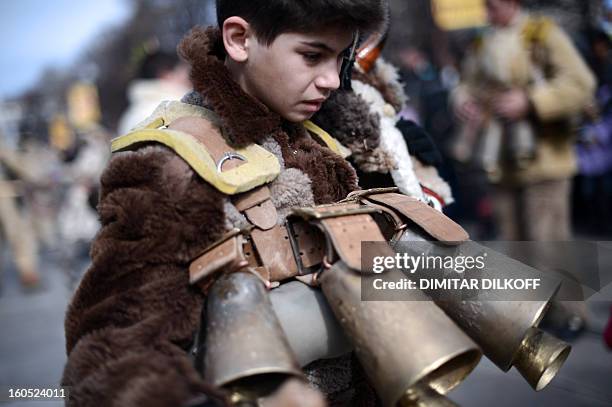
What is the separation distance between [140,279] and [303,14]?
722mm

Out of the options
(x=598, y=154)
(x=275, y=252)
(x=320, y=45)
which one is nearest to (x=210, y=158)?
(x=275, y=252)

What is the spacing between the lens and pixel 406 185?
1.85 meters

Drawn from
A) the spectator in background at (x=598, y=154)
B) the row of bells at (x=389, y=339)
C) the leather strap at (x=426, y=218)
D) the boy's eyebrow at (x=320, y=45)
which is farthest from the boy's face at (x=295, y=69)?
the spectator in background at (x=598, y=154)

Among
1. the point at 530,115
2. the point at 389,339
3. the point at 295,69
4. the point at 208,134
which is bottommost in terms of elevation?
the point at 389,339

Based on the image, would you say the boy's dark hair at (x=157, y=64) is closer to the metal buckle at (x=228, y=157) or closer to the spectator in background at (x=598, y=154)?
the spectator in background at (x=598, y=154)

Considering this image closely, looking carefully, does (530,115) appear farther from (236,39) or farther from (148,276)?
(148,276)

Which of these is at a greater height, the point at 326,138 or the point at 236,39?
the point at 236,39

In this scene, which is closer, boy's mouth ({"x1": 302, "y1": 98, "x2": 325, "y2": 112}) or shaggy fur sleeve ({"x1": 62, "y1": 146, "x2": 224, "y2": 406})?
shaggy fur sleeve ({"x1": 62, "y1": 146, "x2": 224, "y2": 406})

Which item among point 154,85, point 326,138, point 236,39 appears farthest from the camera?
point 154,85

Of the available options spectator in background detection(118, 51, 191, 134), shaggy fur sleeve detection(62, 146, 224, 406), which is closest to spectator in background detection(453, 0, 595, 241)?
spectator in background detection(118, 51, 191, 134)

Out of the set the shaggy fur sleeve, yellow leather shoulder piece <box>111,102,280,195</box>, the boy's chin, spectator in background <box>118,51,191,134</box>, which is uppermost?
spectator in background <box>118,51,191,134</box>

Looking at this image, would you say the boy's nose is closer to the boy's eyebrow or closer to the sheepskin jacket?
the boy's eyebrow

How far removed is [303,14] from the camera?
1.41m

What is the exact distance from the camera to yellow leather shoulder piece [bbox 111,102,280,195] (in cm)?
135
